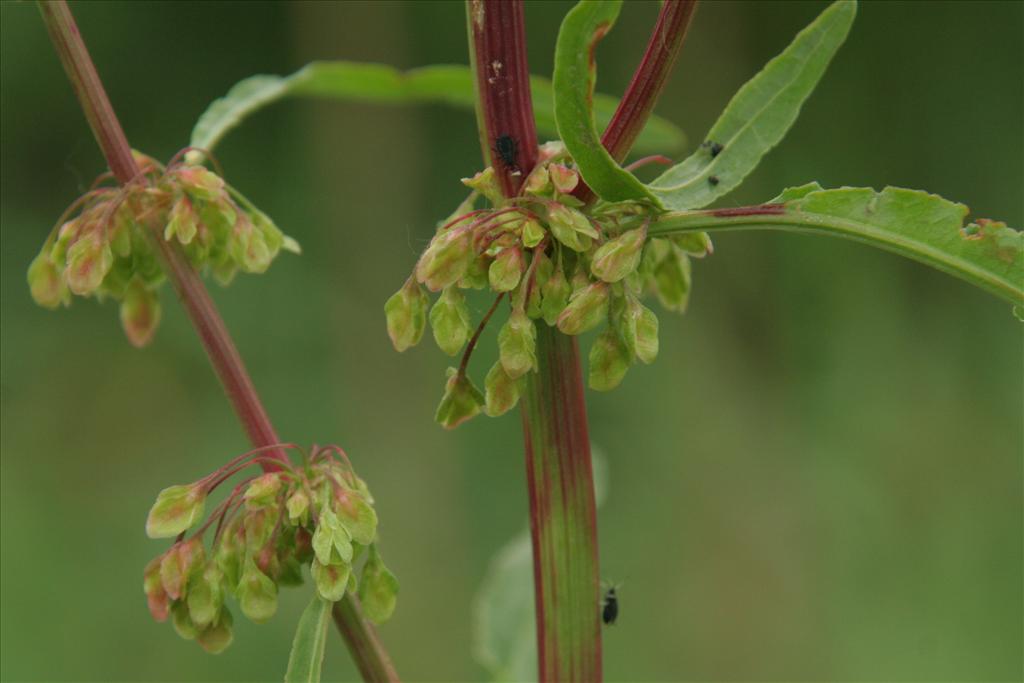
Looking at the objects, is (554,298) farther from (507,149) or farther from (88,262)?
(88,262)

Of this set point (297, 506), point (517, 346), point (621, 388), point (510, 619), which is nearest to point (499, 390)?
point (517, 346)

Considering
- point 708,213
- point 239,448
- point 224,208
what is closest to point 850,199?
point 708,213

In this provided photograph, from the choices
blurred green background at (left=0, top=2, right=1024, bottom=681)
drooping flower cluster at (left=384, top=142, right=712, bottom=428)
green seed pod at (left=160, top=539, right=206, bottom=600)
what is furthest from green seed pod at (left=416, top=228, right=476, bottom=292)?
blurred green background at (left=0, top=2, right=1024, bottom=681)

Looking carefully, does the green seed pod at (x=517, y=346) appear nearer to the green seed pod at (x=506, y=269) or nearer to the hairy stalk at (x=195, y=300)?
the green seed pod at (x=506, y=269)

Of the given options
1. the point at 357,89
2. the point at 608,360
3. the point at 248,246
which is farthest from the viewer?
the point at 357,89

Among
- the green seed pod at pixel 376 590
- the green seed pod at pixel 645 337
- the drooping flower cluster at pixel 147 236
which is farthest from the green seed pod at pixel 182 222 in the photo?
the green seed pod at pixel 645 337

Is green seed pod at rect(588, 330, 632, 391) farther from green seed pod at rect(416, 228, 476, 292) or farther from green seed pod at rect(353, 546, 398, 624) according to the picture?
green seed pod at rect(353, 546, 398, 624)
